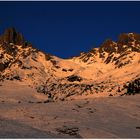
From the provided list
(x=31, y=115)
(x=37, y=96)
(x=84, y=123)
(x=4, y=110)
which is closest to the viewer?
(x=84, y=123)

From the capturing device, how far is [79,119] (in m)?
67.5

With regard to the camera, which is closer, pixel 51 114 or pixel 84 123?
pixel 84 123

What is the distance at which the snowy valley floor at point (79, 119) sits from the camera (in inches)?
2165

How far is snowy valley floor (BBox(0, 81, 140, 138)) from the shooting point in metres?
55.0

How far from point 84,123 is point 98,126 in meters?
2.75

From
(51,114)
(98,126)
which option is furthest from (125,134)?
(51,114)

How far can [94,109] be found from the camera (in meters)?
78.3

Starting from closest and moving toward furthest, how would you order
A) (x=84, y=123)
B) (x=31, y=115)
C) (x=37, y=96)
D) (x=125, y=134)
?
(x=125, y=134) < (x=84, y=123) < (x=31, y=115) < (x=37, y=96)

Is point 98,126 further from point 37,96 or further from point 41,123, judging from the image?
point 37,96

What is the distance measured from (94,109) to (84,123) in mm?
14546

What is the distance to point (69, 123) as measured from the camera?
62.6 meters

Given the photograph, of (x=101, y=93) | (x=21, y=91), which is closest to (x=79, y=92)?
(x=101, y=93)

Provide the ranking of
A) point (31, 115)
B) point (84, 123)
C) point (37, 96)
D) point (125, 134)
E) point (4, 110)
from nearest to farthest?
point (125, 134)
point (84, 123)
point (31, 115)
point (4, 110)
point (37, 96)

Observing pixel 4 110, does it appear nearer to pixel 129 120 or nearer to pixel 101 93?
pixel 129 120
